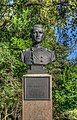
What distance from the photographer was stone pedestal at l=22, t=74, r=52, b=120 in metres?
10.2

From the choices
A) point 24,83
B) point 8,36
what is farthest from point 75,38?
point 24,83

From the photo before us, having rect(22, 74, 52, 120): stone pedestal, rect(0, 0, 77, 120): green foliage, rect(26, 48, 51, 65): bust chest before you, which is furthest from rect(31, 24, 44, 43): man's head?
rect(0, 0, 77, 120): green foliage

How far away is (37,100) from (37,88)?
0.78 ft

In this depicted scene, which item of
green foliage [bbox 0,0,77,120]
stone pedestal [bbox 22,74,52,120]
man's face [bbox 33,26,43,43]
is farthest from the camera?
green foliage [bbox 0,0,77,120]

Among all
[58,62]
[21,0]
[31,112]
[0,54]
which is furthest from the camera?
[58,62]

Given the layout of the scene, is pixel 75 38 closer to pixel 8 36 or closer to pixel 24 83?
pixel 8 36

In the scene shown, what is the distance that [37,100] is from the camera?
33.6ft

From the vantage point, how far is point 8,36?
15.3 metres

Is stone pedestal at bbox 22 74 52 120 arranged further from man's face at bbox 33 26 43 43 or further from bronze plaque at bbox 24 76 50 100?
man's face at bbox 33 26 43 43

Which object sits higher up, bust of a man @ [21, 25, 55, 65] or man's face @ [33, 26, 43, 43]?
man's face @ [33, 26, 43, 43]

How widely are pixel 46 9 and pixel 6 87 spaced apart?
2.61m

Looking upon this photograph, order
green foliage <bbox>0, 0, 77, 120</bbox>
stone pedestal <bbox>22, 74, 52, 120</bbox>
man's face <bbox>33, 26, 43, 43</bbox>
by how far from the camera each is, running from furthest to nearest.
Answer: green foliage <bbox>0, 0, 77, 120</bbox> < man's face <bbox>33, 26, 43, 43</bbox> < stone pedestal <bbox>22, 74, 52, 120</bbox>

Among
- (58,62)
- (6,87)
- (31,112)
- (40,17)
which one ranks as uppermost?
(40,17)

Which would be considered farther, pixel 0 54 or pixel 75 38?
pixel 75 38
